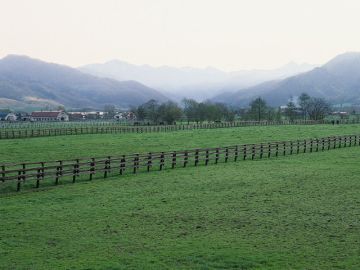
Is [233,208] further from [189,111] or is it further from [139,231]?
[189,111]

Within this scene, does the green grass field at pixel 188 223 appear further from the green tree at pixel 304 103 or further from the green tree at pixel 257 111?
the green tree at pixel 304 103

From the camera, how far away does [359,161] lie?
3484 centimetres

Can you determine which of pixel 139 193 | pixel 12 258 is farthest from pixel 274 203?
pixel 12 258

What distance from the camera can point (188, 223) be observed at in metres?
16.3

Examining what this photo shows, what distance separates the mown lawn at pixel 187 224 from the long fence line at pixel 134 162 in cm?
122

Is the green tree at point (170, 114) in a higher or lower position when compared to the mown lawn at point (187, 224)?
higher

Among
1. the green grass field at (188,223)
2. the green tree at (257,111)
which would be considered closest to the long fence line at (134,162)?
the green grass field at (188,223)

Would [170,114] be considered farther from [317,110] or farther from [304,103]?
[304,103]

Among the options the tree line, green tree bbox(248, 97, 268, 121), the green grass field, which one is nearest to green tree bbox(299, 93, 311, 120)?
the tree line

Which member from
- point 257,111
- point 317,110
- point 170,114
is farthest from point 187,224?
point 317,110

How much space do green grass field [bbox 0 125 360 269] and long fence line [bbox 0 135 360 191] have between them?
112 centimetres

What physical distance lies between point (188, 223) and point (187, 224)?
145 millimetres

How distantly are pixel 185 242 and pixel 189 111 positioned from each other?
130 metres

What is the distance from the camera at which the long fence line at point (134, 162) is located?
24.7m
